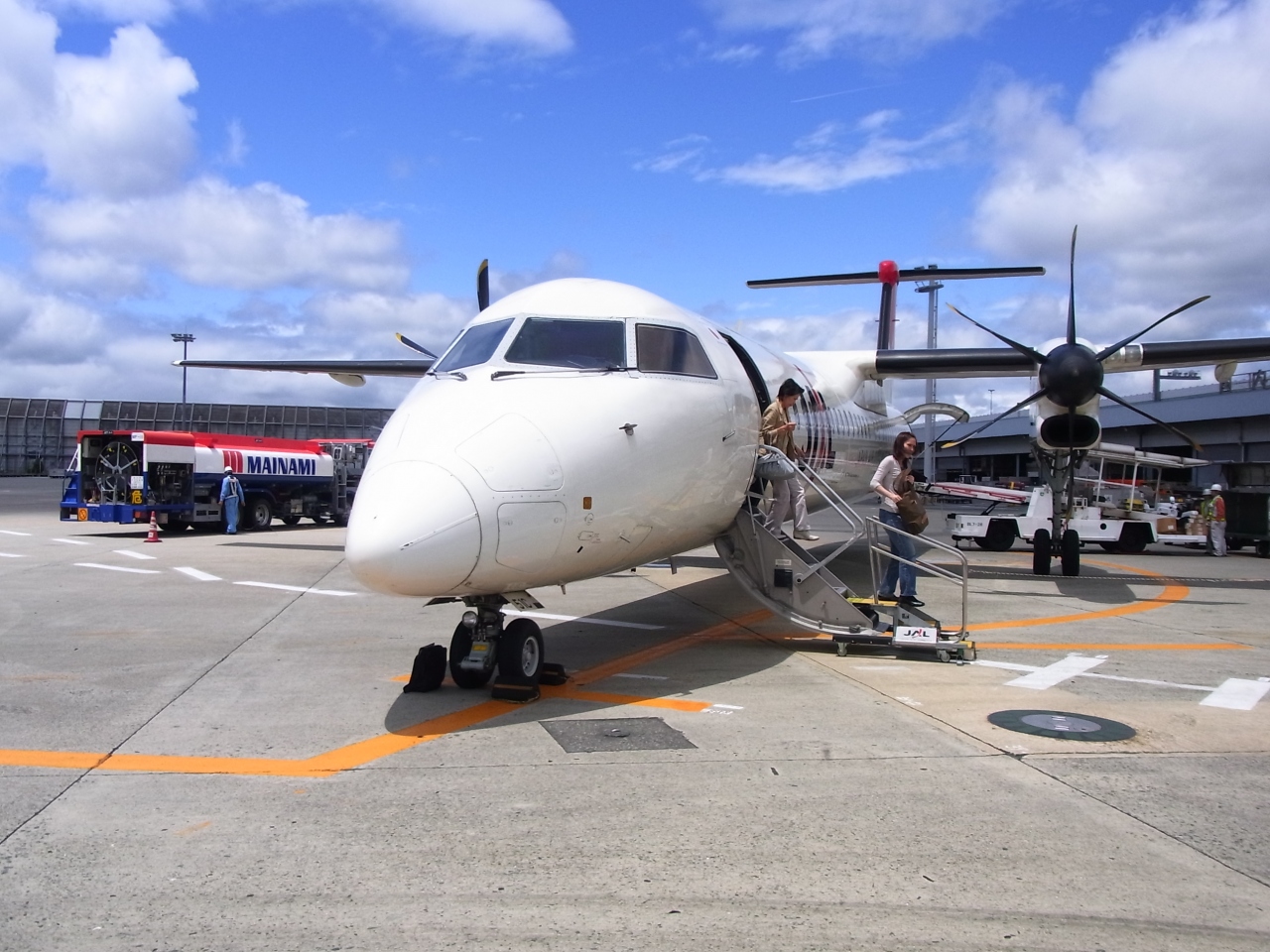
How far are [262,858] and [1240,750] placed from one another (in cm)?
536

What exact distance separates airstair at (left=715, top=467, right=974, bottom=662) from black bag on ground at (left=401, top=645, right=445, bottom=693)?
10.0ft

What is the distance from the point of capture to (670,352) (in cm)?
775

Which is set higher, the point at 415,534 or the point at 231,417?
the point at 231,417

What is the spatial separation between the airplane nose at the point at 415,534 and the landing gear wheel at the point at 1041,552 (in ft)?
39.3

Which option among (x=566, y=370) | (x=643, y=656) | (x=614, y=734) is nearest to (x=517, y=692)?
(x=614, y=734)

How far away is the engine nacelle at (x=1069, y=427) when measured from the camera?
14.1 m

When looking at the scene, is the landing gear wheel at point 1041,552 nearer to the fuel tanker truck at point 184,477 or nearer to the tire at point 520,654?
the tire at point 520,654

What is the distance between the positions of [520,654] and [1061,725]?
142 inches

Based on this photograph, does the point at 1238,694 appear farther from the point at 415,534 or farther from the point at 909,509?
Answer: the point at 415,534

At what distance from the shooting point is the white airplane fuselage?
5.77 metres

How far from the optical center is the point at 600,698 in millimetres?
6934

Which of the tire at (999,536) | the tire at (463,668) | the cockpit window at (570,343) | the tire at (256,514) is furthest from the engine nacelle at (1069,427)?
the tire at (256,514)

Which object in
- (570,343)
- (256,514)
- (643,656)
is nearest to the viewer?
(570,343)

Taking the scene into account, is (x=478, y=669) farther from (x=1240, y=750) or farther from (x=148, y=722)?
(x=1240, y=750)
